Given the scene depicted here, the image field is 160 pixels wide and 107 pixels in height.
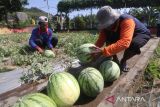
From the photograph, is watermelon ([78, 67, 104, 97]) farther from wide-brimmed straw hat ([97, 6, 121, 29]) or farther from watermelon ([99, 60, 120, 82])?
wide-brimmed straw hat ([97, 6, 121, 29])

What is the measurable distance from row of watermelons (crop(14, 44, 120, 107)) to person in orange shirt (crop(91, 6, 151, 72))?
0.33m

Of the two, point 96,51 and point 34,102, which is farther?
point 96,51

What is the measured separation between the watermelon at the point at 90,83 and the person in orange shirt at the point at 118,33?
0.75 meters

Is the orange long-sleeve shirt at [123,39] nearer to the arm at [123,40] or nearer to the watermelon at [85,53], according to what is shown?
the arm at [123,40]

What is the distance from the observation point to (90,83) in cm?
372

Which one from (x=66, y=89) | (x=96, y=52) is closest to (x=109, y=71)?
(x=96, y=52)

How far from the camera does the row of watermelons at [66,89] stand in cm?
300

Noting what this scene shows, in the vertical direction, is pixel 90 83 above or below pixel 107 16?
below

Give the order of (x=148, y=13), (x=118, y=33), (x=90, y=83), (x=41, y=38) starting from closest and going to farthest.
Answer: (x=90, y=83)
(x=118, y=33)
(x=41, y=38)
(x=148, y=13)

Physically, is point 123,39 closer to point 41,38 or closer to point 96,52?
point 96,52

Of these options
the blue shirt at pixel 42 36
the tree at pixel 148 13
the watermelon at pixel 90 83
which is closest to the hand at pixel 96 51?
Answer: the watermelon at pixel 90 83

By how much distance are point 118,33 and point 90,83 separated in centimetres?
149

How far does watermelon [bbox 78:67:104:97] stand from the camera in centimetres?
372

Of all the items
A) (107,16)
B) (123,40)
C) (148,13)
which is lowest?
(148,13)
